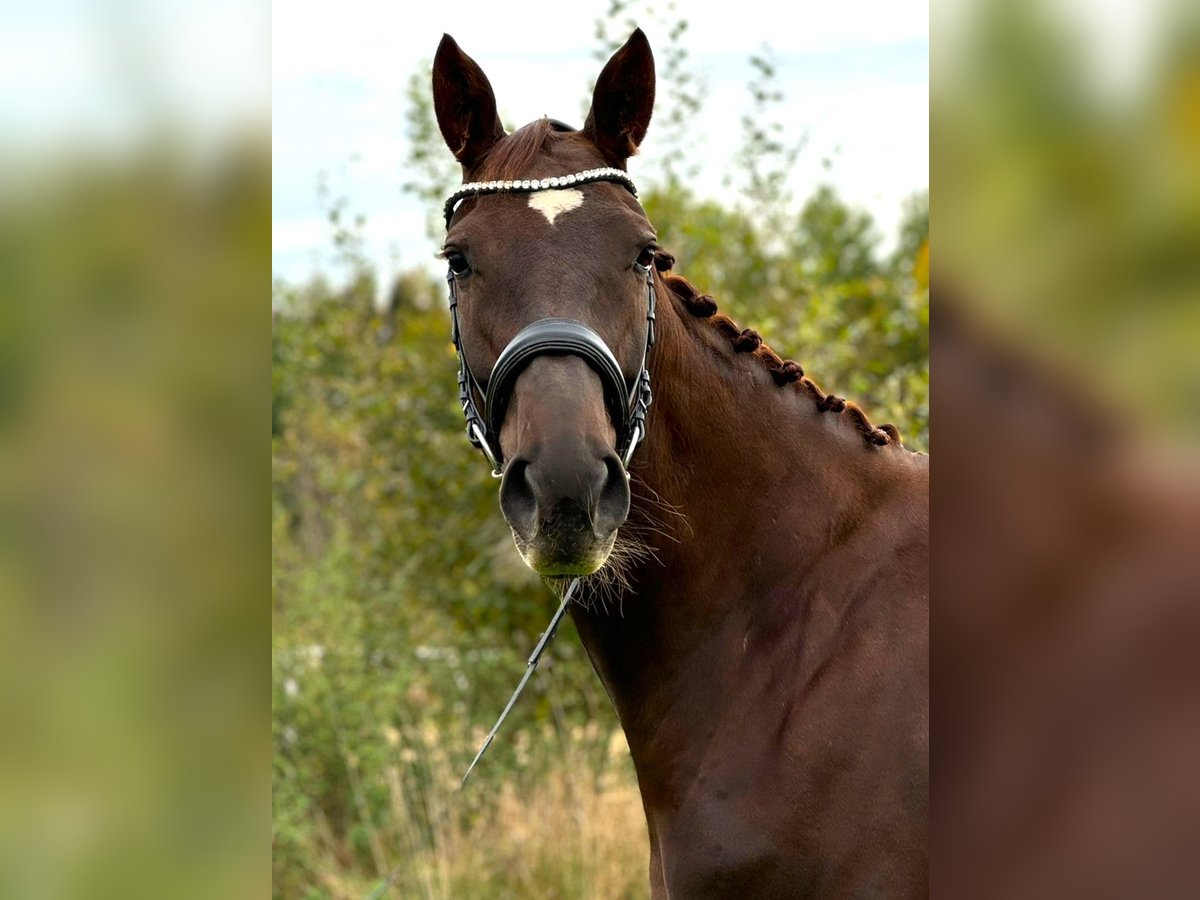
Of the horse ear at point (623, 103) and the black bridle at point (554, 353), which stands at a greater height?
the horse ear at point (623, 103)

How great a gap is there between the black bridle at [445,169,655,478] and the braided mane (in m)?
0.24

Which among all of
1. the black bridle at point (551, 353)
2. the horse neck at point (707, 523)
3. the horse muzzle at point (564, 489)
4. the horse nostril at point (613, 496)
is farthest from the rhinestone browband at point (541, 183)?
the horse nostril at point (613, 496)

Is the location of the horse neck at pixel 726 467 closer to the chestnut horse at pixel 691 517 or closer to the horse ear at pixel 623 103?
the chestnut horse at pixel 691 517

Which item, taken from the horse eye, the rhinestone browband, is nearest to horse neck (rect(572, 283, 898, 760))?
the rhinestone browband

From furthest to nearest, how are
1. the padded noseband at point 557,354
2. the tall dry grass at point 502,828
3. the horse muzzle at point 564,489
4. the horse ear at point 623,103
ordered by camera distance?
the tall dry grass at point 502,828 → the horse ear at point 623,103 → the padded noseband at point 557,354 → the horse muzzle at point 564,489

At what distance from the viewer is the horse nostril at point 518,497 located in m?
2.39

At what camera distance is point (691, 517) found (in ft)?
9.37
